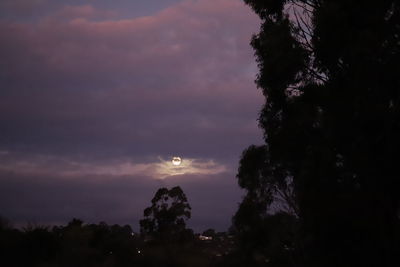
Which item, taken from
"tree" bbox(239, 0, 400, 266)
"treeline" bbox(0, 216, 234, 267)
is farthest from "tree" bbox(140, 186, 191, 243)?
"tree" bbox(239, 0, 400, 266)

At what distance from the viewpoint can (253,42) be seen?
738 inches

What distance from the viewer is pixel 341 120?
617 inches

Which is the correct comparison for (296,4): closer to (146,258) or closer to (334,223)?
(334,223)

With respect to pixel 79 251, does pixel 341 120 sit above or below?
above

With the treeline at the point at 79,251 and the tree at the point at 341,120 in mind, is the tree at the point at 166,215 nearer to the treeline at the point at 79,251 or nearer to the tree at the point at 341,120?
the treeline at the point at 79,251

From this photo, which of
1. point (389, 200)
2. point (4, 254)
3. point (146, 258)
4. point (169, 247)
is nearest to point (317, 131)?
point (389, 200)

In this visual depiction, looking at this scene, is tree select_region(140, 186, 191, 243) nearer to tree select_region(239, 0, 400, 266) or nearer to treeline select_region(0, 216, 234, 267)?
treeline select_region(0, 216, 234, 267)

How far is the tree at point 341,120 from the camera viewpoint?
14625 millimetres

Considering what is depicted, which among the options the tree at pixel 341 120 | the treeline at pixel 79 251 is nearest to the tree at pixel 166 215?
the treeline at pixel 79 251

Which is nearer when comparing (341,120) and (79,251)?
(341,120)

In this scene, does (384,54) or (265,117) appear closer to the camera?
(384,54)

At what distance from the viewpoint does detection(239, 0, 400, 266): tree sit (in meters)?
14.6

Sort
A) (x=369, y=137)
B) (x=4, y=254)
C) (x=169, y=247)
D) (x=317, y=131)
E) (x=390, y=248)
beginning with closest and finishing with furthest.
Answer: (x=390, y=248) < (x=369, y=137) < (x=317, y=131) < (x=4, y=254) < (x=169, y=247)

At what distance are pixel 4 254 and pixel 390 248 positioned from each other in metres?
18.2
